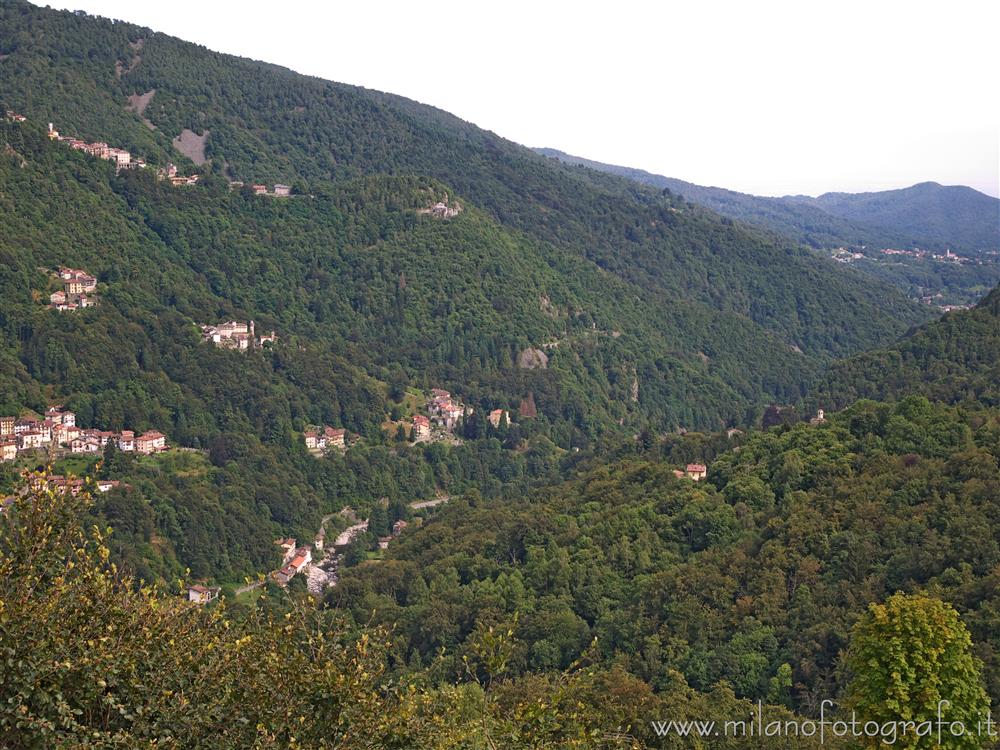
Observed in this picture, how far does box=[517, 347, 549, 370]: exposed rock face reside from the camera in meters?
103

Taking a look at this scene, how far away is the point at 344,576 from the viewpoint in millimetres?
45875

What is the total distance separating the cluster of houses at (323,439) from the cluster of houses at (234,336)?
33.4 ft

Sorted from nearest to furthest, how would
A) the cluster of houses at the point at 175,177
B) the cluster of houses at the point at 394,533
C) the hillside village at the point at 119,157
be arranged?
1. the cluster of houses at the point at 394,533
2. the hillside village at the point at 119,157
3. the cluster of houses at the point at 175,177

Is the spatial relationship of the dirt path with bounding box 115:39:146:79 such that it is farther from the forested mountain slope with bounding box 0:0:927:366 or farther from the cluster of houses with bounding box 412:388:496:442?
the cluster of houses with bounding box 412:388:496:442

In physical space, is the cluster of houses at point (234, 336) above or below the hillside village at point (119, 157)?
below

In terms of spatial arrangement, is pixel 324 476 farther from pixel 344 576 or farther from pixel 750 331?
pixel 750 331

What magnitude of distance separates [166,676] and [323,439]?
68.1 meters

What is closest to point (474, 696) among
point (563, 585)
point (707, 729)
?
point (707, 729)

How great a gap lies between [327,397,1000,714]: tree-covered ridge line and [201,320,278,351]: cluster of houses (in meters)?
39.9

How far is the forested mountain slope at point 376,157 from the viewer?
13388 centimetres

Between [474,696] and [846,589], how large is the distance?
12405 mm

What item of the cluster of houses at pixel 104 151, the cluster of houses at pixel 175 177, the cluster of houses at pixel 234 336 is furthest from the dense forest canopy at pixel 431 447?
the cluster of houses at pixel 104 151

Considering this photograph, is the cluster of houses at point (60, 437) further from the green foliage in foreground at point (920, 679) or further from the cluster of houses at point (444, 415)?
the green foliage in foreground at point (920, 679)

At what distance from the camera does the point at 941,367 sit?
59.3m
